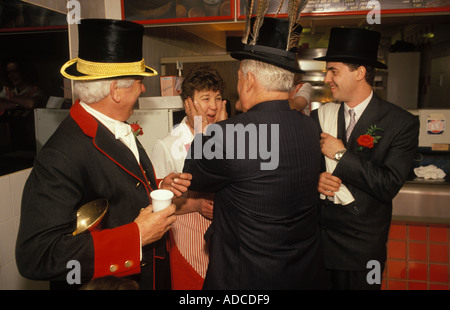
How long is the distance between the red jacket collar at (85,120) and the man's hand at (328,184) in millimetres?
1263

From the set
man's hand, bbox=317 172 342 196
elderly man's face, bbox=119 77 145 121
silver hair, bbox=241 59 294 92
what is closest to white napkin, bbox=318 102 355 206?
man's hand, bbox=317 172 342 196

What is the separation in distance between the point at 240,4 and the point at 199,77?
1030mm

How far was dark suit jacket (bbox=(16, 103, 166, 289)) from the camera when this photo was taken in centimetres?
125

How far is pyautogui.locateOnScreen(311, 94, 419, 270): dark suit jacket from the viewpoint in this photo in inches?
73.4

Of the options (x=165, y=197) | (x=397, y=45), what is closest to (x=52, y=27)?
(x=165, y=197)

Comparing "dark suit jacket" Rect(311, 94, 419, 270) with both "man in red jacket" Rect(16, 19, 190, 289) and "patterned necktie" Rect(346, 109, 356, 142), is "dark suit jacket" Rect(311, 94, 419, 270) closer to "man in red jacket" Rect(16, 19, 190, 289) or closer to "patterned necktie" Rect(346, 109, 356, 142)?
"patterned necktie" Rect(346, 109, 356, 142)

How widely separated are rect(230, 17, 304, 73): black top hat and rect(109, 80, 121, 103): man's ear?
→ 57 cm

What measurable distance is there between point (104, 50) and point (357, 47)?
4.88ft

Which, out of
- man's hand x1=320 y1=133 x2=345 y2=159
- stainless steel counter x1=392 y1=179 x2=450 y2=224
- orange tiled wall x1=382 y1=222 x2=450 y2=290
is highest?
man's hand x1=320 y1=133 x2=345 y2=159

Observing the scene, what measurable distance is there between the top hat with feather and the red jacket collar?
2.34 ft

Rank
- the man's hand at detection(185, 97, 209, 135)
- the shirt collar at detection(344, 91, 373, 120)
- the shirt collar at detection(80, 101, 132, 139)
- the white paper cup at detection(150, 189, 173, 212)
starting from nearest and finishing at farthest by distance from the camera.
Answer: the white paper cup at detection(150, 189, 173, 212) < the shirt collar at detection(80, 101, 132, 139) < the shirt collar at detection(344, 91, 373, 120) < the man's hand at detection(185, 97, 209, 135)

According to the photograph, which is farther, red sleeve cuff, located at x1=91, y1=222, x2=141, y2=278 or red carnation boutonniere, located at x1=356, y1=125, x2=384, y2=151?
red carnation boutonniere, located at x1=356, y1=125, x2=384, y2=151

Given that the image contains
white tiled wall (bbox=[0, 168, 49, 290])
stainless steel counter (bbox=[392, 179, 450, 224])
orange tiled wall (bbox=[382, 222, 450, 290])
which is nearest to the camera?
white tiled wall (bbox=[0, 168, 49, 290])

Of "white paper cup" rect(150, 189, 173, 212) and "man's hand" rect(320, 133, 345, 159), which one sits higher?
"man's hand" rect(320, 133, 345, 159)
